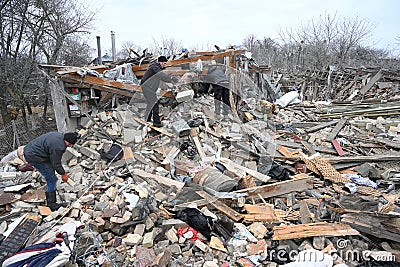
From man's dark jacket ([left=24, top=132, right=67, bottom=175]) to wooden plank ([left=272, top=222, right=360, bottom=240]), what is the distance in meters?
3.44

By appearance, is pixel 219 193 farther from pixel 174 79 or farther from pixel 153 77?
pixel 174 79

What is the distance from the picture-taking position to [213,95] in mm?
7988

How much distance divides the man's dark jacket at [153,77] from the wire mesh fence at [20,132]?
14.0 feet

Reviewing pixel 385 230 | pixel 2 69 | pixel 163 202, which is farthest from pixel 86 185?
pixel 2 69

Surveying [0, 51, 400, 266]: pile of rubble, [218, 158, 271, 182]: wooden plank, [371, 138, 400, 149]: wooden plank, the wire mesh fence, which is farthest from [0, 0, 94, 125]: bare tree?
[371, 138, 400, 149]: wooden plank

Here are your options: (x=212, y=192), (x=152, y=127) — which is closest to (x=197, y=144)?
(x=152, y=127)

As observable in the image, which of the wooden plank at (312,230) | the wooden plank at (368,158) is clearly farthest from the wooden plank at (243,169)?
the wooden plank at (368,158)

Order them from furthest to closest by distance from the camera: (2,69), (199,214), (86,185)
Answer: (2,69) < (86,185) < (199,214)

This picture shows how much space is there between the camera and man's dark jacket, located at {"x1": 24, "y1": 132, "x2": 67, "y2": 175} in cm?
414

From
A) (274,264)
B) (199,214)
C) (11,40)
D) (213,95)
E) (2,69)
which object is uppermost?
(11,40)

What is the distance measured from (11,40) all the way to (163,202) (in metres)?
11.4

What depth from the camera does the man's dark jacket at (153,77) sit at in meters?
6.77

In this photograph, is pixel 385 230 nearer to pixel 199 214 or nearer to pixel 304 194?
pixel 304 194

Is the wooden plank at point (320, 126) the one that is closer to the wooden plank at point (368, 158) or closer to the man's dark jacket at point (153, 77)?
the wooden plank at point (368, 158)
